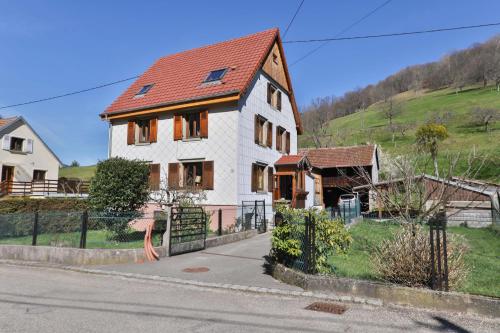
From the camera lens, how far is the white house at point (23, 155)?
32312 millimetres

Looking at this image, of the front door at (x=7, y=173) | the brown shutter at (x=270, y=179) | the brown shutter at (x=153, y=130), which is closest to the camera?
the brown shutter at (x=153, y=130)

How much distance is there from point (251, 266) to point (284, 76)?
17532mm

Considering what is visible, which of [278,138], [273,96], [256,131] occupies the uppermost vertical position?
[273,96]

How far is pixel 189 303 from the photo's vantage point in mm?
6430

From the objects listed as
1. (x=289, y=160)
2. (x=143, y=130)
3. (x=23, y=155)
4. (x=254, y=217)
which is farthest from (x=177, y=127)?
(x=23, y=155)

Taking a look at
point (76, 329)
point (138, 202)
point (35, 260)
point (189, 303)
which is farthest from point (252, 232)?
point (76, 329)

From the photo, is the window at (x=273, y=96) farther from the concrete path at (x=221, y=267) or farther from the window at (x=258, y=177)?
the concrete path at (x=221, y=267)

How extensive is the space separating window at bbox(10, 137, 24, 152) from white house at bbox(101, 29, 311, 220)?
1690cm

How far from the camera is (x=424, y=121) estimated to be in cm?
7162

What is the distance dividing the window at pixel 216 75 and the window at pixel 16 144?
23.6 meters

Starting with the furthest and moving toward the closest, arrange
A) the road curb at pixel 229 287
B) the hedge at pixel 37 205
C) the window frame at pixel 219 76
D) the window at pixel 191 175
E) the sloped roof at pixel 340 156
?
the sloped roof at pixel 340 156 < the window frame at pixel 219 76 < the window at pixel 191 175 < the hedge at pixel 37 205 < the road curb at pixel 229 287

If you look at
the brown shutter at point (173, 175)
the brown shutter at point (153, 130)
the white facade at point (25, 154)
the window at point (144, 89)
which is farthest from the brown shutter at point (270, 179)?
the white facade at point (25, 154)

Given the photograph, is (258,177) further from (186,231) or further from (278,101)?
(186,231)

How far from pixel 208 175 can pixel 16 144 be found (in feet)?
83.3
